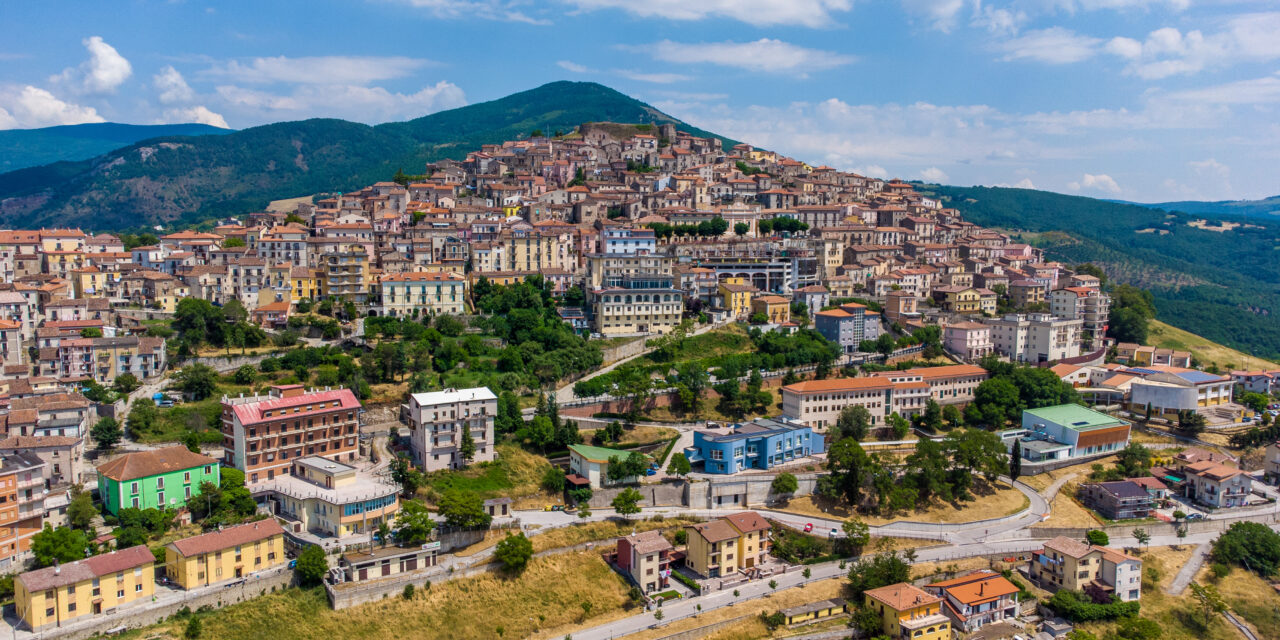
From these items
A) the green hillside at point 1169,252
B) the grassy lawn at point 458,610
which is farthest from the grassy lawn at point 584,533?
the green hillside at point 1169,252

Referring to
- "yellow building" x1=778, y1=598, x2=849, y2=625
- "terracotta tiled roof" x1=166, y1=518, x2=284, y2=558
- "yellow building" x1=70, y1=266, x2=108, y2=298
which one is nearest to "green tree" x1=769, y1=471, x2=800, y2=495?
"yellow building" x1=778, y1=598, x2=849, y2=625

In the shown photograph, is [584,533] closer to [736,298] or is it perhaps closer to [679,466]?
[679,466]

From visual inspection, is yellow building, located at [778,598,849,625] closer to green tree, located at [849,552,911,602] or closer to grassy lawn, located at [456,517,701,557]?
green tree, located at [849,552,911,602]

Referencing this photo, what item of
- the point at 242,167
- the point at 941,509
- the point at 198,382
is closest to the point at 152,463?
the point at 198,382

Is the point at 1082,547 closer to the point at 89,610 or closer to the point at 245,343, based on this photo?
the point at 89,610

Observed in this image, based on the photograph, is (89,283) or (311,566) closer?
(311,566)

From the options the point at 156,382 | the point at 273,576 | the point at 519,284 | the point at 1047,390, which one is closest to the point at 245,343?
the point at 156,382
